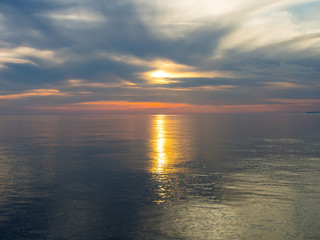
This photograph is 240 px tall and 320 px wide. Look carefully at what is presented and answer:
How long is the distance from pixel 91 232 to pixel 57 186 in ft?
50.9

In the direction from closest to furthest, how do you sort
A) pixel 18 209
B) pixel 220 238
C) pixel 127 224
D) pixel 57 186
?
pixel 220 238
pixel 127 224
pixel 18 209
pixel 57 186

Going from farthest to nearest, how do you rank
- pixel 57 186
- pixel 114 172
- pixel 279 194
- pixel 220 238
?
pixel 114 172 → pixel 57 186 → pixel 279 194 → pixel 220 238

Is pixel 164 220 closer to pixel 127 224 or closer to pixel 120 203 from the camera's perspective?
pixel 127 224

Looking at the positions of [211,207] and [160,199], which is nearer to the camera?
[211,207]

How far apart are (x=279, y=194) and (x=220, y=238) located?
13723mm

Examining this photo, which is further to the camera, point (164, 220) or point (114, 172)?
point (114, 172)

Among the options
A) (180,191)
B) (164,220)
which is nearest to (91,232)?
(164,220)

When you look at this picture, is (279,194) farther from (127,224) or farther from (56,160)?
(56,160)

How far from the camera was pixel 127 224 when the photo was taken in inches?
1010

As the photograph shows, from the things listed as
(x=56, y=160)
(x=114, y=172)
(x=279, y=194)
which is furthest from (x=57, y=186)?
(x=279, y=194)

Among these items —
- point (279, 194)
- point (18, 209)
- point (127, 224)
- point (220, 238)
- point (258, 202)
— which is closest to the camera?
point (220, 238)

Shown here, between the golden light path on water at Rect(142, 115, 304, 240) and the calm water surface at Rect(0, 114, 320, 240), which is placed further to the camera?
the calm water surface at Rect(0, 114, 320, 240)

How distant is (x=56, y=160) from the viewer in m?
57.2

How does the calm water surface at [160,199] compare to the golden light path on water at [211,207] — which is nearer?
the golden light path on water at [211,207]
